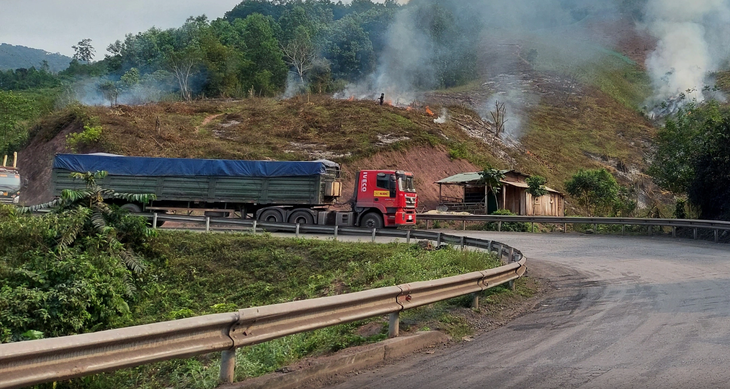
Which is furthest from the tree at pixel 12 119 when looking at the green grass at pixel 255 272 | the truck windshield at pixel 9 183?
the green grass at pixel 255 272

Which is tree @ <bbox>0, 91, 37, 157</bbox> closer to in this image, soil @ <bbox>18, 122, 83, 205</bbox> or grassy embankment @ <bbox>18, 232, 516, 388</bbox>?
soil @ <bbox>18, 122, 83, 205</bbox>

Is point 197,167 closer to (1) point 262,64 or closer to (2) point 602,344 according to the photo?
(2) point 602,344

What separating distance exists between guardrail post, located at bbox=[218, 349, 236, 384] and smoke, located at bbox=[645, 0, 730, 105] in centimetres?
9659

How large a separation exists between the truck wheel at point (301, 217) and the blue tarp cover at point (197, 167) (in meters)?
1.74

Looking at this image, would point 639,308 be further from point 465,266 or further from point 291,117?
point 291,117

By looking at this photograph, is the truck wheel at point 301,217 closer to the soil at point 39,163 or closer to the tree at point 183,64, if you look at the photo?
the soil at point 39,163

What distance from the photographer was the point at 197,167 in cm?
2875

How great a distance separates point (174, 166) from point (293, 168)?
17.8 feet

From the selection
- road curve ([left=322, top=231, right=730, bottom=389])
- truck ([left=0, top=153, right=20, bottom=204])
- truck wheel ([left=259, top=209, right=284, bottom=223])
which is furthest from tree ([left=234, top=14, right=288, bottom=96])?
road curve ([left=322, top=231, right=730, bottom=389])

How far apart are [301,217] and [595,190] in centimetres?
2589

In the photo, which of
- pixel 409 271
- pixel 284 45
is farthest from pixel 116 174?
pixel 284 45

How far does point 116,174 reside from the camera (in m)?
29.1

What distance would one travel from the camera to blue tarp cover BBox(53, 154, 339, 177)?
28547 mm

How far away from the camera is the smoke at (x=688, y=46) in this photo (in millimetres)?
95312
